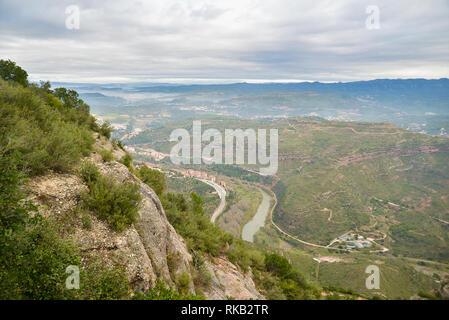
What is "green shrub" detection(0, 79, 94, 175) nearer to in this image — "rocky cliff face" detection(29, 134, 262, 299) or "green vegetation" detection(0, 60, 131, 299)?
"green vegetation" detection(0, 60, 131, 299)

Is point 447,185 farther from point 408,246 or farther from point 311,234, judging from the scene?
point 311,234

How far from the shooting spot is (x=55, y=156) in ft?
23.5

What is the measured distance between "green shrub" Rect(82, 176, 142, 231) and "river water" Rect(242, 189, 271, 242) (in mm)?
63854

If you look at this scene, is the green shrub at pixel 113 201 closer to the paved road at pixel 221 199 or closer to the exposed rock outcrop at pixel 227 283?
the exposed rock outcrop at pixel 227 283

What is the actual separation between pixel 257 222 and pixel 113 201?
260ft

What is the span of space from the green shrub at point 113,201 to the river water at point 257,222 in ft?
209

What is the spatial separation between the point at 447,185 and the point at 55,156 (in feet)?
473

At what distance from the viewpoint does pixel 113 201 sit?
6828 millimetres

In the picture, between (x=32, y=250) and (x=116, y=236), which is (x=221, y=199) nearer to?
(x=116, y=236)

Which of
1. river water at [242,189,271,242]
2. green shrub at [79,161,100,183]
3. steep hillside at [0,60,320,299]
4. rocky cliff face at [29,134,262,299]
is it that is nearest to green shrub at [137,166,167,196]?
steep hillside at [0,60,320,299]

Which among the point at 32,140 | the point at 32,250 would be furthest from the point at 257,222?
the point at 32,250

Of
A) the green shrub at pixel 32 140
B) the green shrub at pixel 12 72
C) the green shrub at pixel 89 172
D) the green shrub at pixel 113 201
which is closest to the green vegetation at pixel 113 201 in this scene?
the green shrub at pixel 113 201
